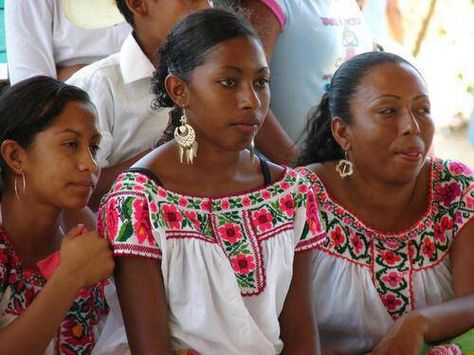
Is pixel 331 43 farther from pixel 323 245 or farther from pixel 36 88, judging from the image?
pixel 36 88

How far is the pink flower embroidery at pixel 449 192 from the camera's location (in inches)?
69.6

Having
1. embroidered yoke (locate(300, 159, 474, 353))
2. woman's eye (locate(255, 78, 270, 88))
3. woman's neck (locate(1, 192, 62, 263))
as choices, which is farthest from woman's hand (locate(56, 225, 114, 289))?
embroidered yoke (locate(300, 159, 474, 353))

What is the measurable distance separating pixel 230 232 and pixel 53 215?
36 centimetres

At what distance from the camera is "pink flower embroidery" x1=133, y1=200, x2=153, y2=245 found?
1394mm

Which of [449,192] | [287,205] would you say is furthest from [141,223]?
[449,192]

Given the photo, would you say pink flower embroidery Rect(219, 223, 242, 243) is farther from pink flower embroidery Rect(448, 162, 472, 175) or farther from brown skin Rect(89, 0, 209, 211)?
pink flower embroidery Rect(448, 162, 472, 175)

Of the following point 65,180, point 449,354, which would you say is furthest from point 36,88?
point 449,354

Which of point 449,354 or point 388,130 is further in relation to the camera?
point 388,130

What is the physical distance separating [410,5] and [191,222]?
2681 millimetres

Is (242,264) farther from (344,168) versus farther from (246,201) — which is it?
(344,168)

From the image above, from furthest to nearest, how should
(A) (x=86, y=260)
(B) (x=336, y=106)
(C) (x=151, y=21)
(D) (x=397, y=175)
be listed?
(C) (x=151, y=21) < (B) (x=336, y=106) < (D) (x=397, y=175) < (A) (x=86, y=260)

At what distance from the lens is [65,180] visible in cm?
145

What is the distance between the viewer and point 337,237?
1.72 metres

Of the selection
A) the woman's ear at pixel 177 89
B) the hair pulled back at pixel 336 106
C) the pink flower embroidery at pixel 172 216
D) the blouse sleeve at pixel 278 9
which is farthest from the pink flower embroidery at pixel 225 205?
the blouse sleeve at pixel 278 9
